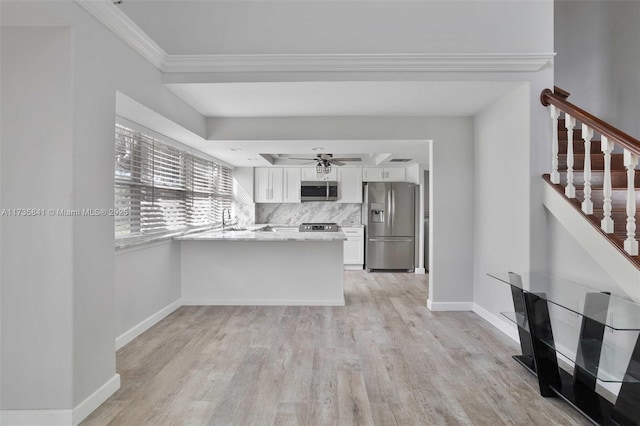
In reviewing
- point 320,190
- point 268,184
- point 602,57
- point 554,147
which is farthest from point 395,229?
point 554,147

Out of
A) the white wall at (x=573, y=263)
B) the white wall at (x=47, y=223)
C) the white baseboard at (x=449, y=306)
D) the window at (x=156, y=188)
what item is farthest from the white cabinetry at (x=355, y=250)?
the white wall at (x=47, y=223)

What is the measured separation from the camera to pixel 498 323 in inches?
146

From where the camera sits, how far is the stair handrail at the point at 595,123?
7.24 feet

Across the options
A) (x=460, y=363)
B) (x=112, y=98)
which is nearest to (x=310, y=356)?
(x=460, y=363)

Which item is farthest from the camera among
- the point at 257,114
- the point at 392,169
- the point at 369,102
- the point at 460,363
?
the point at 392,169

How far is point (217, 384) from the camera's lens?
100.0 inches

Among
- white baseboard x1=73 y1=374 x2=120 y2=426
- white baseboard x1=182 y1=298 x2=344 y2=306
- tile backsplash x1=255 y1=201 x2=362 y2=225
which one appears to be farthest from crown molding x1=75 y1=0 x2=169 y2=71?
tile backsplash x1=255 y1=201 x2=362 y2=225

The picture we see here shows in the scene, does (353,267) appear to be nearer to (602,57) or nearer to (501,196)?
(501,196)

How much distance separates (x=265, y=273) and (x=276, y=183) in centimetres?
333

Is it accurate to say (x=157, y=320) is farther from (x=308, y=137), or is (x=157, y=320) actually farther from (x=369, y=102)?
(x=369, y=102)

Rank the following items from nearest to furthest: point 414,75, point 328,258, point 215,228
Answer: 1. point 414,75
2. point 328,258
3. point 215,228

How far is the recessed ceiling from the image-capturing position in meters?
3.19

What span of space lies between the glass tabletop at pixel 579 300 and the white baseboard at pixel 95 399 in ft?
8.99

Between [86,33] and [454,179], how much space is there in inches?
145
